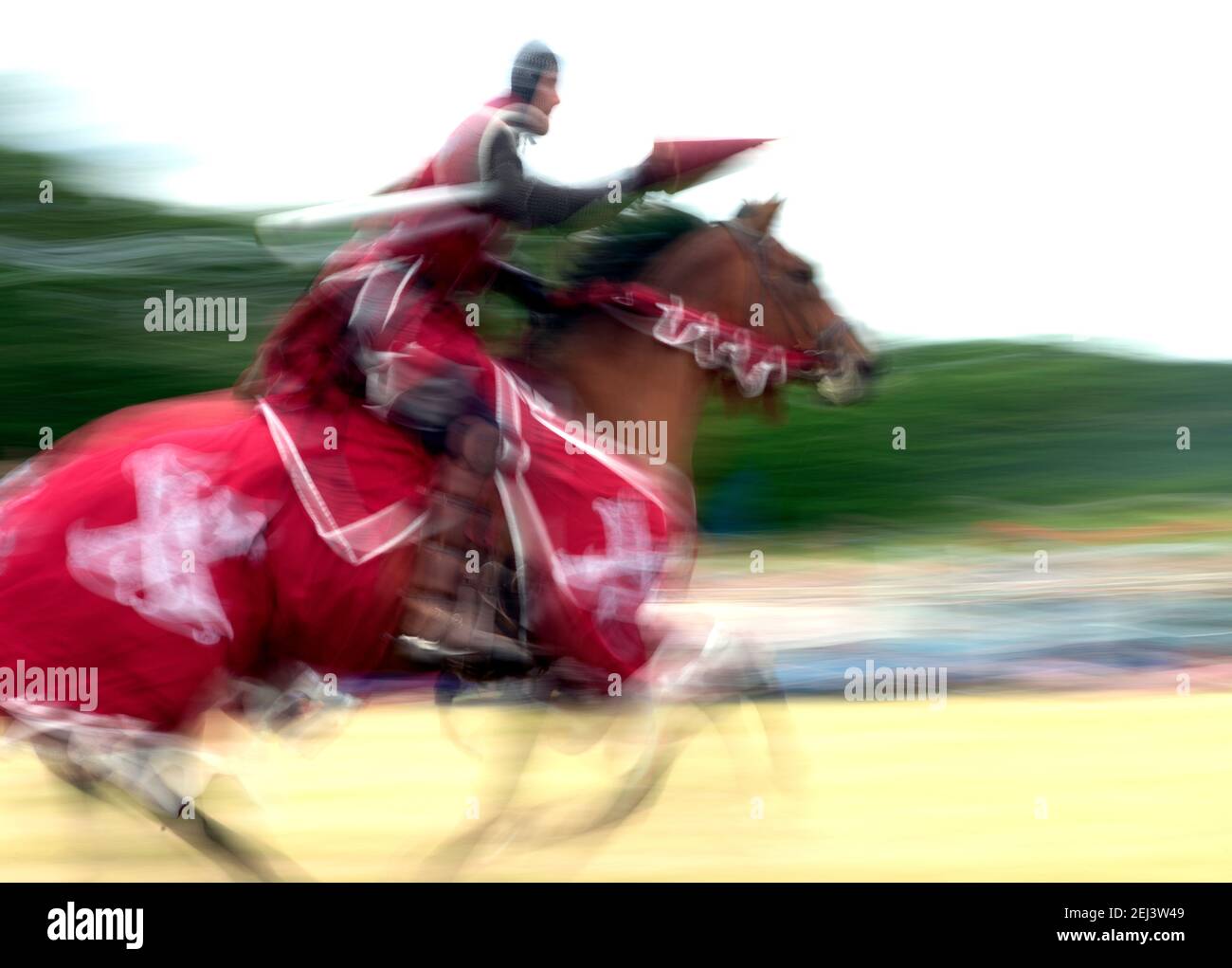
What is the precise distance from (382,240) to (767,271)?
2.96ft

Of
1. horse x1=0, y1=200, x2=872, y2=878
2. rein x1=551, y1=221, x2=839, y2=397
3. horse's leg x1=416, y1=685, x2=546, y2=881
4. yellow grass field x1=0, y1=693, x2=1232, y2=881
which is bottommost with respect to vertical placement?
yellow grass field x1=0, y1=693, x2=1232, y2=881

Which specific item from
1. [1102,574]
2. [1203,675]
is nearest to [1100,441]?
[1102,574]

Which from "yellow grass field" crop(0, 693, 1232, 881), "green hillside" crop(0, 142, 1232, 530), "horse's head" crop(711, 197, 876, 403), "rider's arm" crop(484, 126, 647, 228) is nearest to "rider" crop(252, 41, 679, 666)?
"rider's arm" crop(484, 126, 647, 228)

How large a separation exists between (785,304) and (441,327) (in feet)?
2.81

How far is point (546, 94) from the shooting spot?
10.1 ft

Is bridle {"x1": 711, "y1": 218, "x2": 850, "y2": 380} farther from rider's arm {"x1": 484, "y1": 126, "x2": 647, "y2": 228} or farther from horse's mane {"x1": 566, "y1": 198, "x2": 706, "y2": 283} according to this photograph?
rider's arm {"x1": 484, "y1": 126, "x2": 647, "y2": 228}

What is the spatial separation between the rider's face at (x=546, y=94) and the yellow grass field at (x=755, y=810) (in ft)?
4.26

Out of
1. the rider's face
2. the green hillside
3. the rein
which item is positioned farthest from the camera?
the green hillside

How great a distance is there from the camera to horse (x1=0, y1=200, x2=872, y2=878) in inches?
110

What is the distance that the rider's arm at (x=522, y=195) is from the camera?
2.97 meters

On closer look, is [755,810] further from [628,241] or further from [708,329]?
[628,241]

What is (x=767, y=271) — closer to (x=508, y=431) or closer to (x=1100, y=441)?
(x=508, y=431)

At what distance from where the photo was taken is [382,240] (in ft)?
10.1

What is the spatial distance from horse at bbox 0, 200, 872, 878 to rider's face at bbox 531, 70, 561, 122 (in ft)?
1.39
